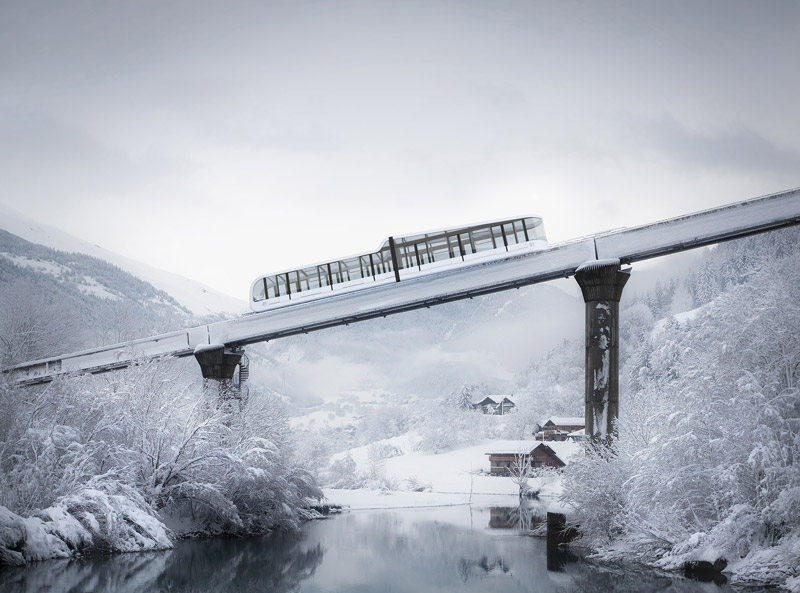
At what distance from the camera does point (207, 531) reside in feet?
105

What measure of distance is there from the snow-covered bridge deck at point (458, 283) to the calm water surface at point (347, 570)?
10.3 m

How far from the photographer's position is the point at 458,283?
1267 inches

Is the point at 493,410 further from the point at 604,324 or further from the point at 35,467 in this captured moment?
the point at 35,467

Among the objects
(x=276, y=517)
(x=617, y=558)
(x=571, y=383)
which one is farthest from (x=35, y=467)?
(x=571, y=383)

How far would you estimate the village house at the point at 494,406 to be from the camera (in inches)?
4439

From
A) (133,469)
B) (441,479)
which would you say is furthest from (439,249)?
(441,479)

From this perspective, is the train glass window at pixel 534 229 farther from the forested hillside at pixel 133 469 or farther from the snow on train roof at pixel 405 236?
the forested hillside at pixel 133 469

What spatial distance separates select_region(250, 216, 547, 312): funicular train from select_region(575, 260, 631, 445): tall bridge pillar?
3.42m

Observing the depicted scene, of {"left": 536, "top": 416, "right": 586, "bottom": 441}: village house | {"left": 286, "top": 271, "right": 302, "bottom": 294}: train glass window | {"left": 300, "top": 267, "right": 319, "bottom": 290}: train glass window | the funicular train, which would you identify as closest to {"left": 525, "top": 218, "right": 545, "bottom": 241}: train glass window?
the funicular train

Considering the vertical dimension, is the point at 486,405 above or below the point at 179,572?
below

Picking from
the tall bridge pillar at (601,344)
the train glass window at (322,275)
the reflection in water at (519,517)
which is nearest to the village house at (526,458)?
the reflection in water at (519,517)

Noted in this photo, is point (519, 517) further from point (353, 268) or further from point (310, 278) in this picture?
point (310, 278)

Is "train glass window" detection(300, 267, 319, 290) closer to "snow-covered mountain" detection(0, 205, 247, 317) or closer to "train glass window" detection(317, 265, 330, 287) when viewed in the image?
"train glass window" detection(317, 265, 330, 287)

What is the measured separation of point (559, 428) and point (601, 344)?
57.8 metres
